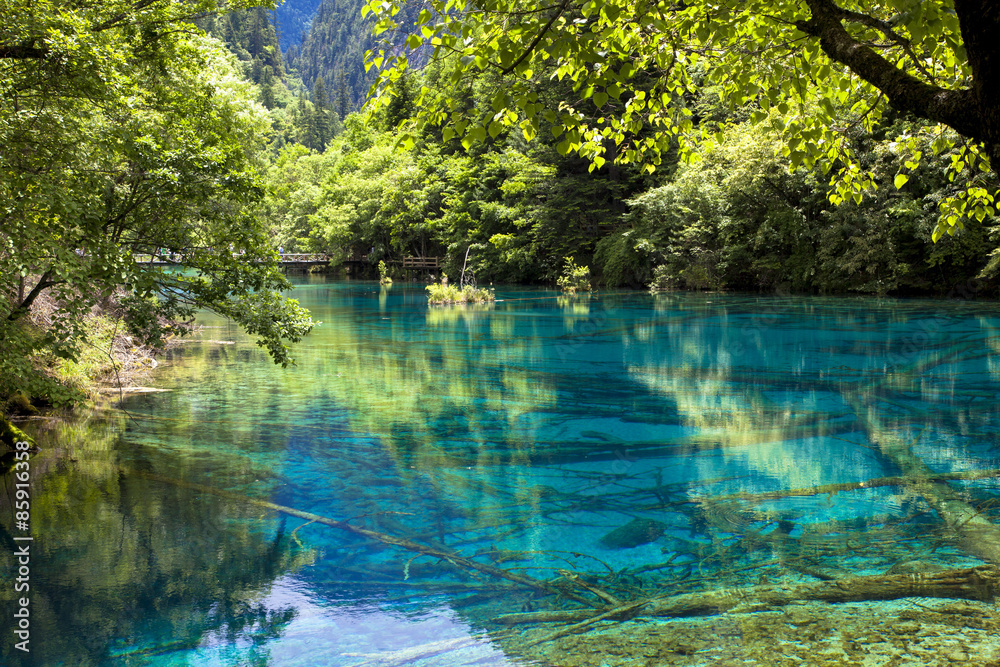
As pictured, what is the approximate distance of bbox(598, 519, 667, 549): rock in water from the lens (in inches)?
225

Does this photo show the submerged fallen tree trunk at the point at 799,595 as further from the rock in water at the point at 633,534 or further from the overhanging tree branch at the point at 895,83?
the overhanging tree branch at the point at 895,83

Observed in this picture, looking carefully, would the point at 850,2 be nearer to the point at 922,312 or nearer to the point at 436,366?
the point at 436,366

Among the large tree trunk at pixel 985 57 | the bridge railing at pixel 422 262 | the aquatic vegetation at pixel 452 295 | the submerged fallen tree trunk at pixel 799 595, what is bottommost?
the submerged fallen tree trunk at pixel 799 595

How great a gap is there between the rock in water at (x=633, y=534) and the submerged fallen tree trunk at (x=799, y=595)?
0.92 meters

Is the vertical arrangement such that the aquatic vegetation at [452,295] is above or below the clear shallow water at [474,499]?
above

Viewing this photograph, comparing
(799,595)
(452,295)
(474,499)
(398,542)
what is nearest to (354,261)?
(452,295)

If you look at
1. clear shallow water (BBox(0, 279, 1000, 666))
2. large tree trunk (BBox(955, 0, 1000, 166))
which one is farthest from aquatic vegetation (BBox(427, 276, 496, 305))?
large tree trunk (BBox(955, 0, 1000, 166))

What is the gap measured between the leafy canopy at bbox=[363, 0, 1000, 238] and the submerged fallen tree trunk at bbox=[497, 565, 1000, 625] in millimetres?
2247

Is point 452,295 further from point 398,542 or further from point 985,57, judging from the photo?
point 985,57

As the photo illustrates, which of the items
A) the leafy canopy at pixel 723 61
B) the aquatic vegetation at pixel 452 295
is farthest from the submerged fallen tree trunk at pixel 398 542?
the aquatic vegetation at pixel 452 295

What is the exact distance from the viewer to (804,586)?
15.9 ft

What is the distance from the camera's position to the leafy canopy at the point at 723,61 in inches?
118

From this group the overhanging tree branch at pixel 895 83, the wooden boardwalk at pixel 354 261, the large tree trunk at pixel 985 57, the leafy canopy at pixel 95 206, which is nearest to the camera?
the large tree trunk at pixel 985 57

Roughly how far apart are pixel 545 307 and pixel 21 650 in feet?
81.1
